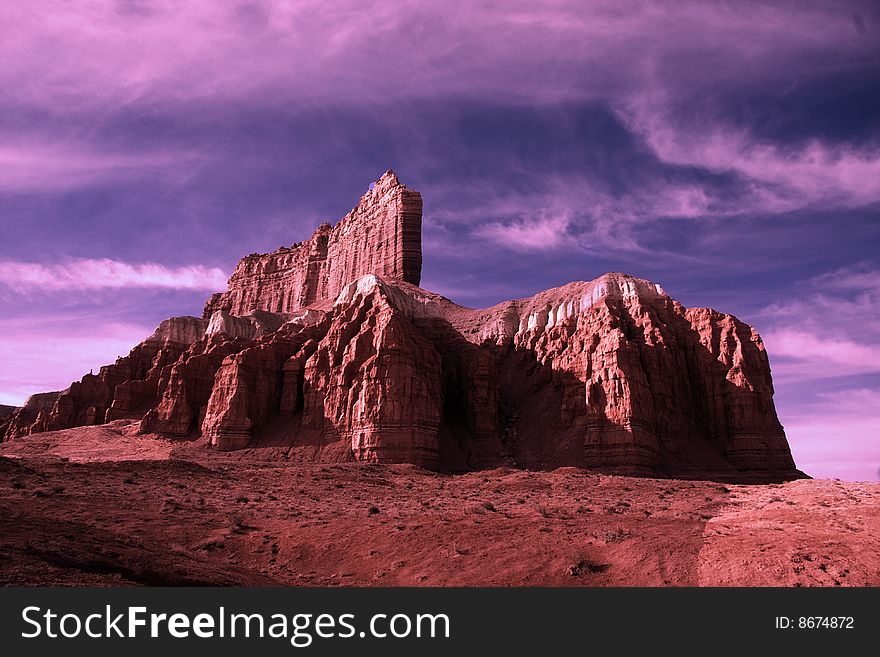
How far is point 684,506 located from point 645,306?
150 feet

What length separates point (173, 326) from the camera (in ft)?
331

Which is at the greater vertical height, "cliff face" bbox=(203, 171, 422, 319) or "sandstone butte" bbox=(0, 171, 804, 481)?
"cliff face" bbox=(203, 171, 422, 319)

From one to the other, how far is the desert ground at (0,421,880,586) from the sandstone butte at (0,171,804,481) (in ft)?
63.9

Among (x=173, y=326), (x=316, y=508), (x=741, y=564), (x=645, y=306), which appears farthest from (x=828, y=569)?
(x=173, y=326)

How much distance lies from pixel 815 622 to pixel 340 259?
106m

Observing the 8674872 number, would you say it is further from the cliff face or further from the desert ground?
the cliff face

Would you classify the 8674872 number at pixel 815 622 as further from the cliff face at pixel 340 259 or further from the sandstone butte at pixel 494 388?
the cliff face at pixel 340 259

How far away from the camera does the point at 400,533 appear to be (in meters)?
23.8

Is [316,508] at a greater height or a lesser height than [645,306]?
lesser

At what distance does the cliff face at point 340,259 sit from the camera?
3935 inches

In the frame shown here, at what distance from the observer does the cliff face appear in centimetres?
9994

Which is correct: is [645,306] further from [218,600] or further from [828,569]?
[218,600]

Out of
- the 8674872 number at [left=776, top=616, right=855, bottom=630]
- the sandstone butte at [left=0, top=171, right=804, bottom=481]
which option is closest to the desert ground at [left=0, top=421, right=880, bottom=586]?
the 8674872 number at [left=776, top=616, right=855, bottom=630]

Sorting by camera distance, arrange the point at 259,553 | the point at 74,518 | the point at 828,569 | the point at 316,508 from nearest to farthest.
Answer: the point at 828,569 → the point at 259,553 → the point at 74,518 → the point at 316,508
